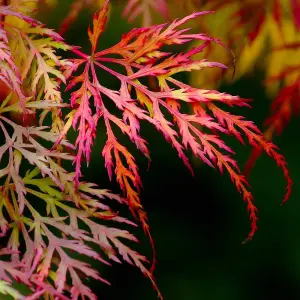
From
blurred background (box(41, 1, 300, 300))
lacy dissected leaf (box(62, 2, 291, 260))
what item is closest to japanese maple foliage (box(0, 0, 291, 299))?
lacy dissected leaf (box(62, 2, 291, 260))

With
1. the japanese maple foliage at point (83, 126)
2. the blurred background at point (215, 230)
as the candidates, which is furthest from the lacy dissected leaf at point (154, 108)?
the blurred background at point (215, 230)

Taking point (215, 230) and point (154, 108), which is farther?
point (215, 230)

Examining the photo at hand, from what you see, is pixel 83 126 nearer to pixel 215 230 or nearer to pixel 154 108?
pixel 154 108

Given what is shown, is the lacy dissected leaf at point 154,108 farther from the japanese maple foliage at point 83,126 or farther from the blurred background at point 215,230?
the blurred background at point 215,230

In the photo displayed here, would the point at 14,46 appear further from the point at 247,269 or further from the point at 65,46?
the point at 247,269

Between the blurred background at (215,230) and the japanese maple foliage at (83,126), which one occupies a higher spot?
the japanese maple foliage at (83,126)

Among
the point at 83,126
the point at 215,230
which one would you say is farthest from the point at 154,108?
the point at 215,230

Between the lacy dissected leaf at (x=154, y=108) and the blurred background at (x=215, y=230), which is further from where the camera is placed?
the blurred background at (x=215, y=230)

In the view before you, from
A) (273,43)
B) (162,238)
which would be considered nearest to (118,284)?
(162,238)
